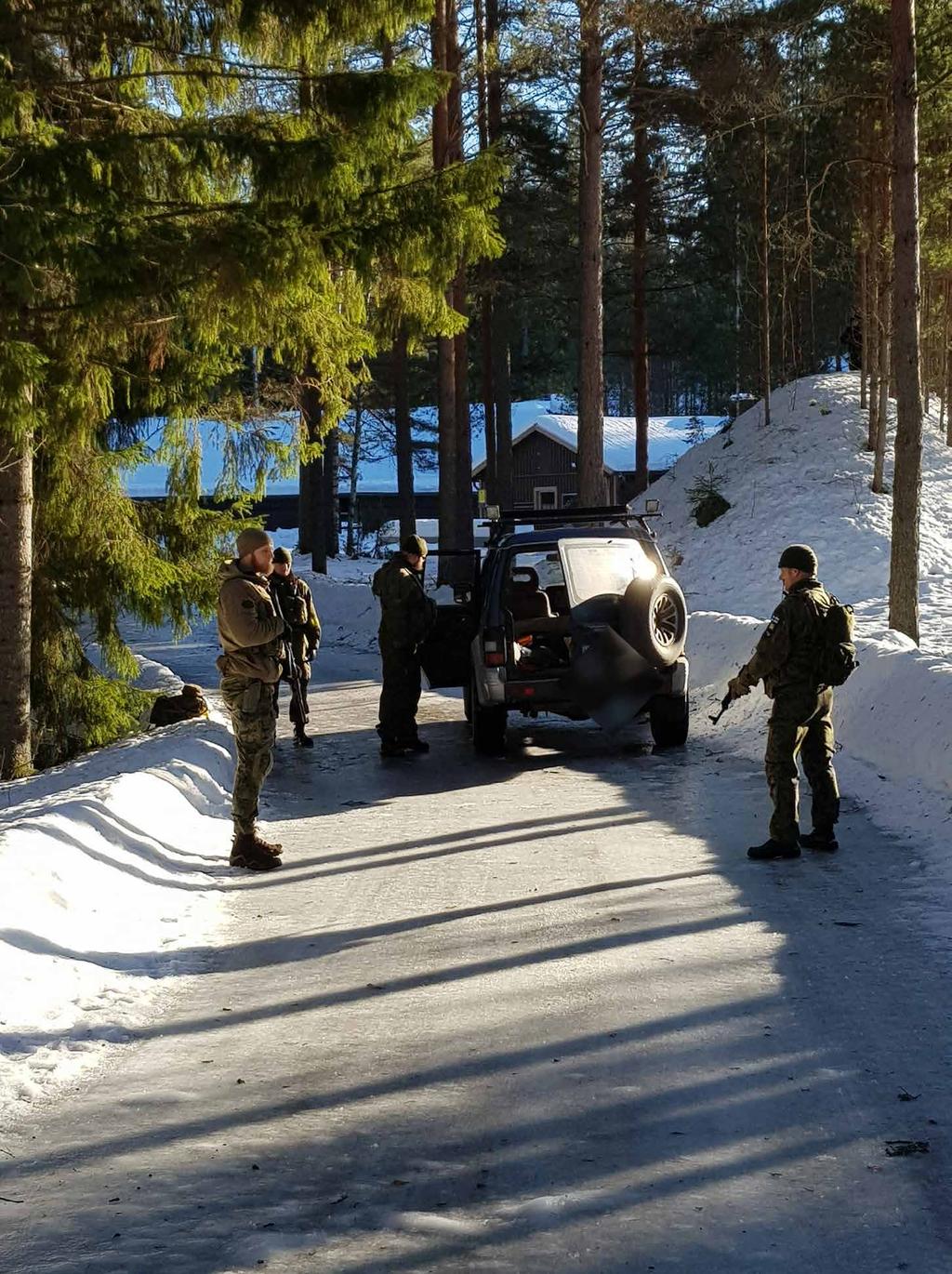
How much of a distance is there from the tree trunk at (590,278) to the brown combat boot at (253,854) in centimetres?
1527

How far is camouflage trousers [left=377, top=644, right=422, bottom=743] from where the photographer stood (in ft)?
45.2

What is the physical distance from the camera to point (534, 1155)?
4.42 meters

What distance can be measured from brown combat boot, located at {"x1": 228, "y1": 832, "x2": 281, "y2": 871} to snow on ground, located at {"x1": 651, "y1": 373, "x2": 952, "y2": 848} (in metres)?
4.14

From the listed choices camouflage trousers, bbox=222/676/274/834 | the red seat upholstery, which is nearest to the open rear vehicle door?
the red seat upholstery

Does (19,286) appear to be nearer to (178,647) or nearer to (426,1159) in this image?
(426,1159)

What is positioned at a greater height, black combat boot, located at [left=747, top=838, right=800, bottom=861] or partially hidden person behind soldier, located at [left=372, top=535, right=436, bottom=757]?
partially hidden person behind soldier, located at [left=372, top=535, right=436, bottom=757]

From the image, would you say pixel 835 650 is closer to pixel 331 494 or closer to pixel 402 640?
pixel 402 640

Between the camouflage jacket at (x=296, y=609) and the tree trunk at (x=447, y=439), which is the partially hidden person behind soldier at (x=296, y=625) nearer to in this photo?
the camouflage jacket at (x=296, y=609)

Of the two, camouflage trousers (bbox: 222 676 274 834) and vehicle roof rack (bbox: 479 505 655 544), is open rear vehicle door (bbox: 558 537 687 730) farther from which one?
camouflage trousers (bbox: 222 676 274 834)

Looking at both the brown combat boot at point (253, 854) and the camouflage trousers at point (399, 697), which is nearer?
the brown combat boot at point (253, 854)

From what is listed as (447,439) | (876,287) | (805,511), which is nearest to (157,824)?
(447,439)

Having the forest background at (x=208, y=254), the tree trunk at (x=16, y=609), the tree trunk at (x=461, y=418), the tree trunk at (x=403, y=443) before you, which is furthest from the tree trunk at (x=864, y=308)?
the tree trunk at (x=16, y=609)

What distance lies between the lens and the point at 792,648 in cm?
897

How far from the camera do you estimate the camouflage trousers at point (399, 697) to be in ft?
45.2
